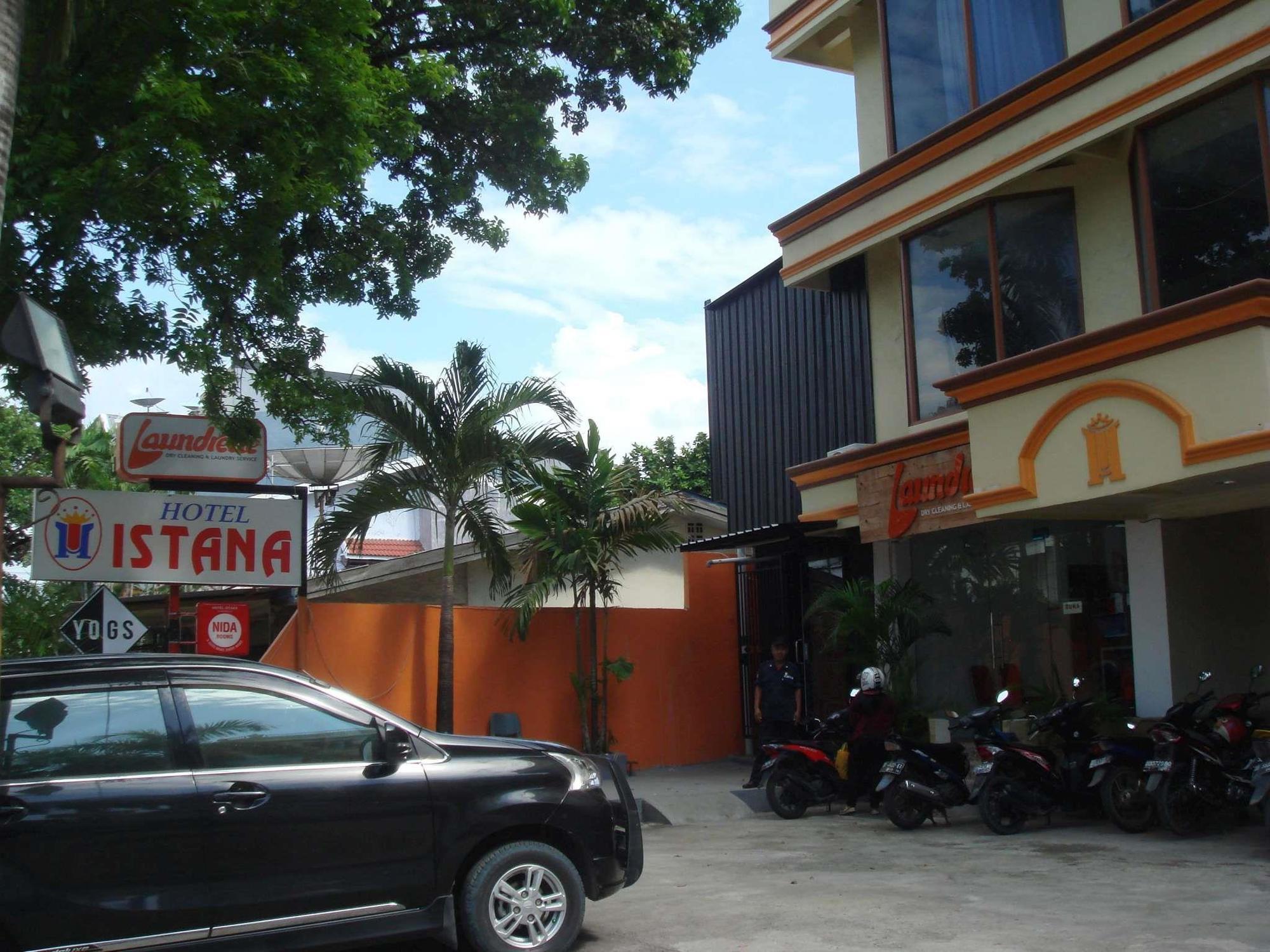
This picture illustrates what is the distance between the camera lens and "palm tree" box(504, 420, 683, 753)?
14781 mm

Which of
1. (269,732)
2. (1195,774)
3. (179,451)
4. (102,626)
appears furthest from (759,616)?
(269,732)

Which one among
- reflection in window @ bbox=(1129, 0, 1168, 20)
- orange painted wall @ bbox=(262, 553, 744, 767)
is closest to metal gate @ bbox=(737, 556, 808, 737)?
orange painted wall @ bbox=(262, 553, 744, 767)

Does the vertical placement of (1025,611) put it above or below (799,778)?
above

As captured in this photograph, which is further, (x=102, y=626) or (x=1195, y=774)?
(x=102, y=626)

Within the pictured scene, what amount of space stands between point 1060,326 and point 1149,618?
3111mm

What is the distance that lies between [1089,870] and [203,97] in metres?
9.04

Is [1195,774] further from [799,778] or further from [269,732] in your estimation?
[269,732]

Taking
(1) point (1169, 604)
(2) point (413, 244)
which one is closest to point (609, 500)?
(2) point (413, 244)

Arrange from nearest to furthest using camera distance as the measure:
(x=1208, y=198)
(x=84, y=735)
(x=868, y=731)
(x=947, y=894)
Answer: (x=84, y=735)
(x=947, y=894)
(x=1208, y=198)
(x=868, y=731)

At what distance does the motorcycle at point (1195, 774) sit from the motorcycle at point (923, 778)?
1.41m

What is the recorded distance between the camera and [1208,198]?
428 inches

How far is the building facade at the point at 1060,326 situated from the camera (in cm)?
1009

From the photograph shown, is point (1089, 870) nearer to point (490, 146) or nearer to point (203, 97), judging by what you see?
point (203, 97)

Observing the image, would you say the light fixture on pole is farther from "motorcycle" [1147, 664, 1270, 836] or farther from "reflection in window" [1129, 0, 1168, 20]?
"reflection in window" [1129, 0, 1168, 20]
